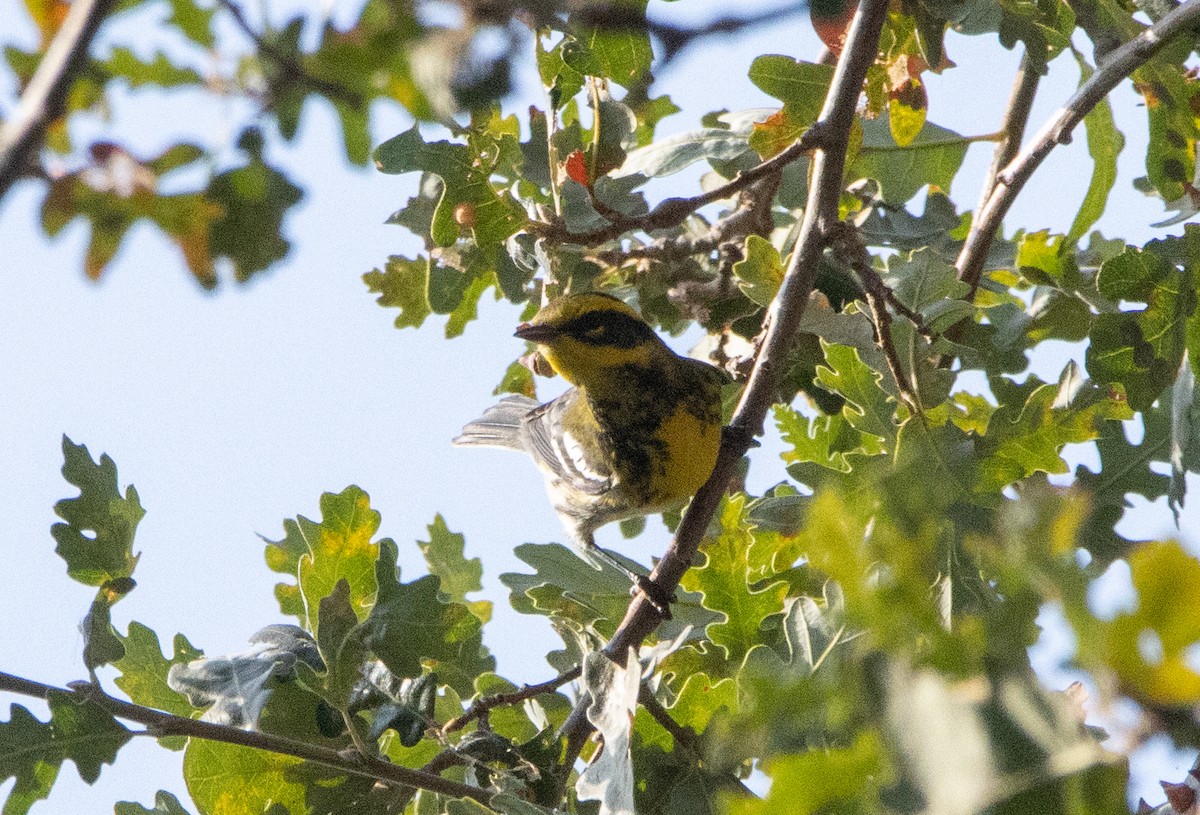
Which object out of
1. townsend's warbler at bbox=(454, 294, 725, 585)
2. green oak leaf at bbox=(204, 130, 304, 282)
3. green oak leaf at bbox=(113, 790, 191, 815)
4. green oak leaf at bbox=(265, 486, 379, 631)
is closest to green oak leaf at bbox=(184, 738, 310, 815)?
green oak leaf at bbox=(113, 790, 191, 815)

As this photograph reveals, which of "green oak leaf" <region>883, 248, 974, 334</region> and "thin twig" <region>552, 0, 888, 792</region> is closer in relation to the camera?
"thin twig" <region>552, 0, 888, 792</region>

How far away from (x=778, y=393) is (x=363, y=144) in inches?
92.8

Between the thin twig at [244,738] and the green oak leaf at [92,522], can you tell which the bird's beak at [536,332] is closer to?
the green oak leaf at [92,522]

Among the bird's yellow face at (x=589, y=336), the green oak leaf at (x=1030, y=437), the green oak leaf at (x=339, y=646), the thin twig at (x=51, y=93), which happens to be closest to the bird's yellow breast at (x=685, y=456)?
the bird's yellow face at (x=589, y=336)

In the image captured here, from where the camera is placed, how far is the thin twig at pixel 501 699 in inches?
92.1

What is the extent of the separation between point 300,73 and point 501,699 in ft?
5.58

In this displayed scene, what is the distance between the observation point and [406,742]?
220cm

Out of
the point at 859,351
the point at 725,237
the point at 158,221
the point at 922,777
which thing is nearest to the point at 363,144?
the point at 158,221

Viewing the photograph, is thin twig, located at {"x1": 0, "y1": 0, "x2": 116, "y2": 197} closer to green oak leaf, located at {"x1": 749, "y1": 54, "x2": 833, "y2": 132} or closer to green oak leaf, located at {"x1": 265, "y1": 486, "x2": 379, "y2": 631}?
green oak leaf, located at {"x1": 265, "y1": 486, "x2": 379, "y2": 631}

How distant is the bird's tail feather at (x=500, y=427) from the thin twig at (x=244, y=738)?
265cm

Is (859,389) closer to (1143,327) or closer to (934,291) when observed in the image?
(934,291)

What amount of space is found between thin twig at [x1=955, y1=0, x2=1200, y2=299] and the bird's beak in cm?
104

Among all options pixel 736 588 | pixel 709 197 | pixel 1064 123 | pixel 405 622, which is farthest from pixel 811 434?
pixel 405 622

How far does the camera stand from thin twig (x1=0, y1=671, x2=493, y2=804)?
2010mm
